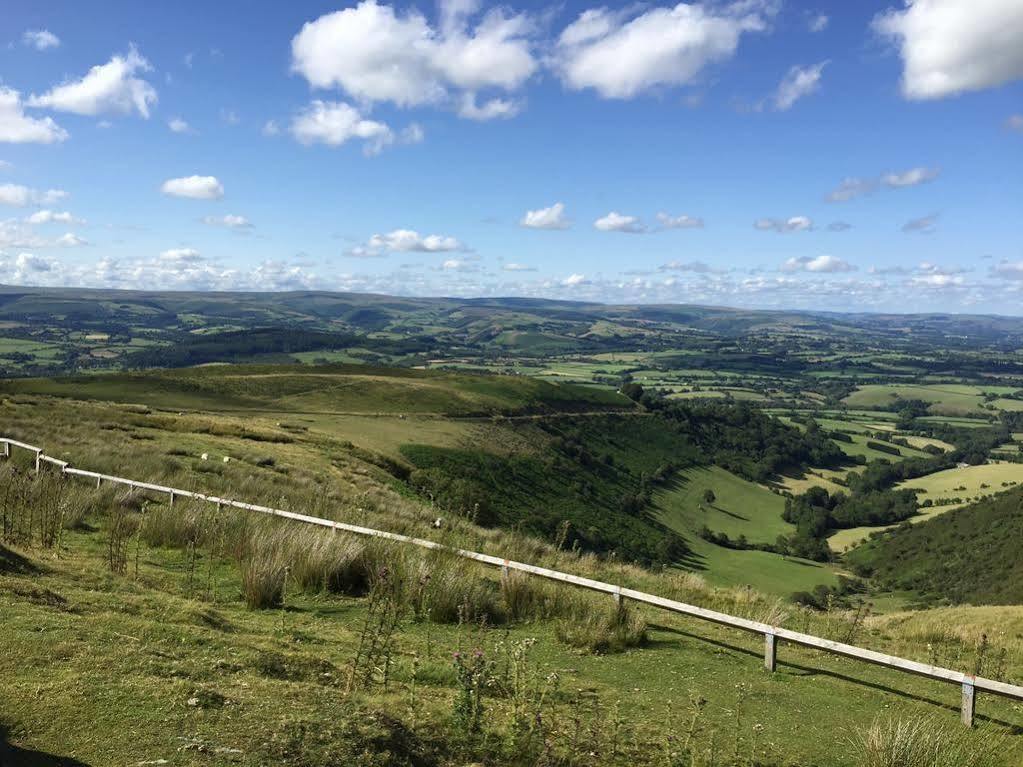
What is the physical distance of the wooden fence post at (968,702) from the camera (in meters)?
7.03

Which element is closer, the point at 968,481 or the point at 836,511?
the point at 836,511

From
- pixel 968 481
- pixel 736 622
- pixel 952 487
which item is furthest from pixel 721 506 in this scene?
pixel 736 622

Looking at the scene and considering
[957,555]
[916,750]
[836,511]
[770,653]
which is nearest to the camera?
[916,750]

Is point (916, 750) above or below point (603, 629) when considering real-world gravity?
above

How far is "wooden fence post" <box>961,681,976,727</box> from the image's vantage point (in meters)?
7.03

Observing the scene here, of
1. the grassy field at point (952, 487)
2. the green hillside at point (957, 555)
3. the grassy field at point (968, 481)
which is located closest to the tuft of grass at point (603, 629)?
the green hillside at point (957, 555)

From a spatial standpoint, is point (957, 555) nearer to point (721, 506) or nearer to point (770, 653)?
point (721, 506)

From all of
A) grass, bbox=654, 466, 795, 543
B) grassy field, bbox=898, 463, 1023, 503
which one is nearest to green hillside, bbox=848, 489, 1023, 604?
grass, bbox=654, 466, 795, 543

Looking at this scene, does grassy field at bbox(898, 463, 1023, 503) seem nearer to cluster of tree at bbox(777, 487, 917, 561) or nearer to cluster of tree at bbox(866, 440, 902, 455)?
cluster of tree at bbox(777, 487, 917, 561)

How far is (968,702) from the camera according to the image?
23.2ft

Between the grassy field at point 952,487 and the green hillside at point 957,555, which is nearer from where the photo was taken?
the green hillside at point 957,555

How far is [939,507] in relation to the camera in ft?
327

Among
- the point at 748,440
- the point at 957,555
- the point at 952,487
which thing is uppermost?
the point at 748,440

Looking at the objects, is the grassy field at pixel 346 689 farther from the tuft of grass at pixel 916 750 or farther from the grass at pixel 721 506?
the grass at pixel 721 506
